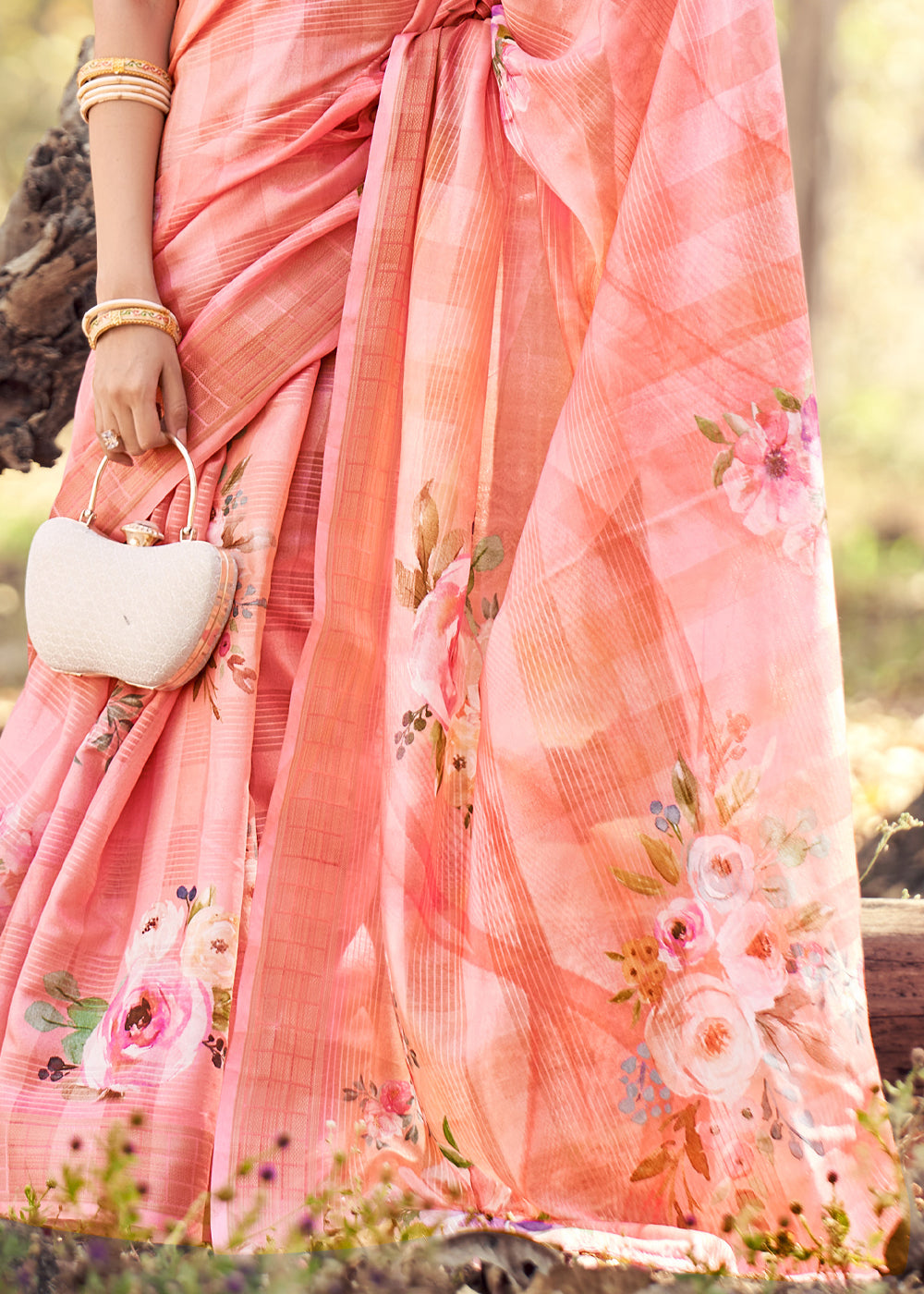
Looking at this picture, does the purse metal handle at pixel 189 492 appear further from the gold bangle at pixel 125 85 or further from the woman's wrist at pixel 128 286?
the gold bangle at pixel 125 85

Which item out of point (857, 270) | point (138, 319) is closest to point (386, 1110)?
point (138, 319)

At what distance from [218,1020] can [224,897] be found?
9 cm

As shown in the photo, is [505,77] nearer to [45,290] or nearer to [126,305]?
[126,305]

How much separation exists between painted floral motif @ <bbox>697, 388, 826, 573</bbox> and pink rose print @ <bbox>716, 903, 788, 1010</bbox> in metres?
0.25

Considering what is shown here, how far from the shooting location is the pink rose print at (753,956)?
0.73 metres

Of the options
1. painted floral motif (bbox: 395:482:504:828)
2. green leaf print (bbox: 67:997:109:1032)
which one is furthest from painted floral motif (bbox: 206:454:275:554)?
green leaf print (bbox: 67:997:109:1032)

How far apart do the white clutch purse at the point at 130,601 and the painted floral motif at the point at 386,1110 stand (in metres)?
0.36

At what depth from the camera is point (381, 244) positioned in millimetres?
897

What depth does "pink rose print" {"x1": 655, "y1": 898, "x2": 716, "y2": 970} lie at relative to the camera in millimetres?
745

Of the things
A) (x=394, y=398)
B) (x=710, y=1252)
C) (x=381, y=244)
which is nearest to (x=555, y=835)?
(x=710, y=1252)

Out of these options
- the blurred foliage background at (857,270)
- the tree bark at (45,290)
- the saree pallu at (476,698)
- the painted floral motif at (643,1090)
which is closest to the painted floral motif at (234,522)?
the saree pallu at (476,698)

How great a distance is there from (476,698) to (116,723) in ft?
1.03

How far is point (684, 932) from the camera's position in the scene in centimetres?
75

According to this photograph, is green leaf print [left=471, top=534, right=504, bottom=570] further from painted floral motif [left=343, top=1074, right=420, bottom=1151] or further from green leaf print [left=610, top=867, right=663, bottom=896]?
painted floral motif [left=343, top=1074, right=420, bottom=1151]
